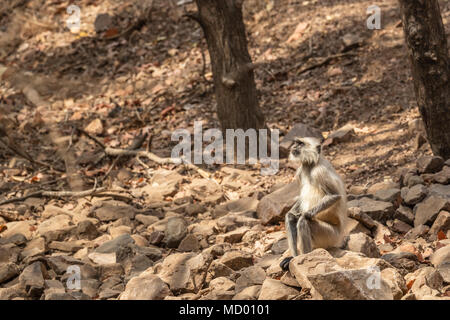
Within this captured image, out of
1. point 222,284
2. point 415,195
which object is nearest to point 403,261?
point 415,195

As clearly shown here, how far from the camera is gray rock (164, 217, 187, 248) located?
228 inches

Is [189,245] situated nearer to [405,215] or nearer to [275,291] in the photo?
[275,291]

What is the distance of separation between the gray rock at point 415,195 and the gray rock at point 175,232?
6.97 feet

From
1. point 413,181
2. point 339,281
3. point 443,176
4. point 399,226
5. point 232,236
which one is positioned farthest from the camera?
point 413,181

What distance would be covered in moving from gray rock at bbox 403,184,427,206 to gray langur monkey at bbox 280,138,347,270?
131cm

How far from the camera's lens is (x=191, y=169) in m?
7.78

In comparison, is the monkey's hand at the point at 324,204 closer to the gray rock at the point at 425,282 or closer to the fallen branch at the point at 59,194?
the gray rock at the point at 425,282

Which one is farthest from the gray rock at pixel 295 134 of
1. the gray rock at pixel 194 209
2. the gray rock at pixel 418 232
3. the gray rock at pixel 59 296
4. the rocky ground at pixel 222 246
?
the gray rock at pixel 59 296

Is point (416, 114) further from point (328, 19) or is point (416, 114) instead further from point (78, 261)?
point (78, 261)

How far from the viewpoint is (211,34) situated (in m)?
7.74

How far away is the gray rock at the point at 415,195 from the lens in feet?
18.4

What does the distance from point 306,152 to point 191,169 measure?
3301 mm

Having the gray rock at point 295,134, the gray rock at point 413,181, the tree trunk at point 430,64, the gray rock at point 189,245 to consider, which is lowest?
the gray rock at point 189,245

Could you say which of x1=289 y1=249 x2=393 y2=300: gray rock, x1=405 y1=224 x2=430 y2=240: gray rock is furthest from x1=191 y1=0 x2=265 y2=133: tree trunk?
x1=289 y1=249 x2=393 y2=300: gray rock
